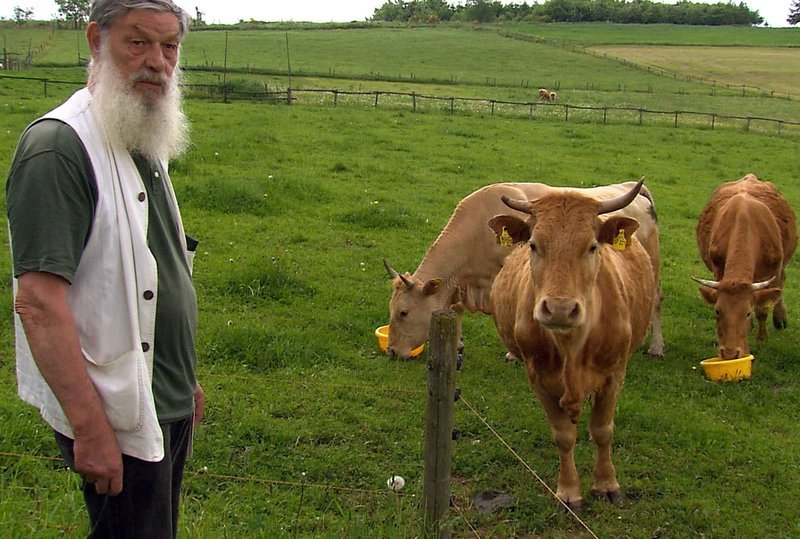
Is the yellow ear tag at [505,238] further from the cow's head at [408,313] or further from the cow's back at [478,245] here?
the cow's back at [478,245]

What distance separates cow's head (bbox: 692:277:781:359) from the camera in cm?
767

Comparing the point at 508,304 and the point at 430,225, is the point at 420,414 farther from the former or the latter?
the point at 430,225

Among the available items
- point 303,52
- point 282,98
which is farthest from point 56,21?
point 282,98

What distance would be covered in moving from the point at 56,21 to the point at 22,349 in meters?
82.3

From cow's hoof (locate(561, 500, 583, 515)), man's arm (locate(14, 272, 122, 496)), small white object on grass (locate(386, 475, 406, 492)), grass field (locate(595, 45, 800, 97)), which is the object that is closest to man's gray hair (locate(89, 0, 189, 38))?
man's arm (locate(14, 272, 122, 496))

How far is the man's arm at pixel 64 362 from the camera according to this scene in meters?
2.27

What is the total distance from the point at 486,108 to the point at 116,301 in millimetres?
30081

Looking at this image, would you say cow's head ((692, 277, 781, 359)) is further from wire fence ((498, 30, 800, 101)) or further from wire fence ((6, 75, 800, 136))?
wire fence ((498, 30, 800, 101))

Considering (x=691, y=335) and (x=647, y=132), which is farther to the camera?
(x=647, y=132)

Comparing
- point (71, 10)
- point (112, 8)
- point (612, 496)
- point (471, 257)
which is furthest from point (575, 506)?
point (71, 10)

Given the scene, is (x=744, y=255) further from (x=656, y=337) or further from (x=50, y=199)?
(x=50, y=199)

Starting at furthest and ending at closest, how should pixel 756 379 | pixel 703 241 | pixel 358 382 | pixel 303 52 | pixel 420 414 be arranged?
pixel 303 52 < pixel 703 241 < pixel 756 379 < pixel 358 382 < pixel 420 414

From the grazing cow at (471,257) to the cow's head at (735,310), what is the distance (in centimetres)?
74

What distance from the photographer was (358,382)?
6973mm
